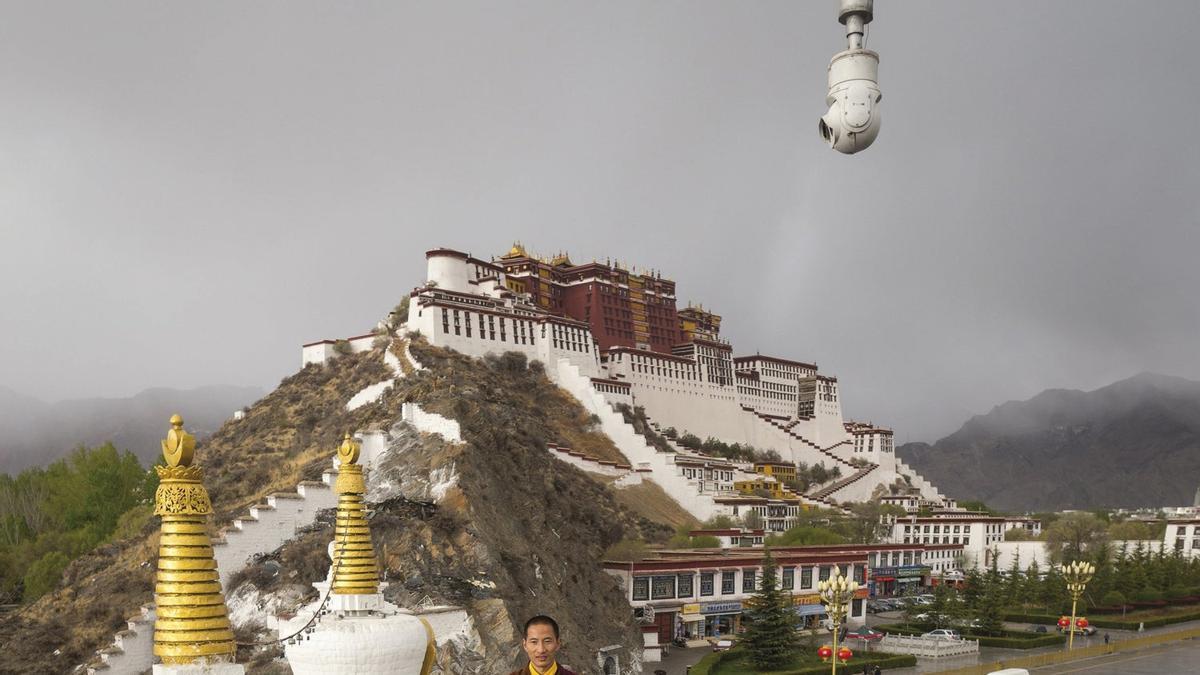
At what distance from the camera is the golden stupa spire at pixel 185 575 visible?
7668 millimetres

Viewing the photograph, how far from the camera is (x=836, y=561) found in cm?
4388

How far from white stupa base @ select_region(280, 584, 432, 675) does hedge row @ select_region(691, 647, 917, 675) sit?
21.6 metres

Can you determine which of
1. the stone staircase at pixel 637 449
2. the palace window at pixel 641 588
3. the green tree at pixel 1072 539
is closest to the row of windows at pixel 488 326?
the stone staircase at pixel 637 449

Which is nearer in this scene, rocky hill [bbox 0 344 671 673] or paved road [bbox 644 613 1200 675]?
rocky hill [bbox 0 344 671 673]

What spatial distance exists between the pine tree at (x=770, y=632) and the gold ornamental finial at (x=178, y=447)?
86.3 feet

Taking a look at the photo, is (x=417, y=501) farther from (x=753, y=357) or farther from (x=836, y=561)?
(x=753, y=357)

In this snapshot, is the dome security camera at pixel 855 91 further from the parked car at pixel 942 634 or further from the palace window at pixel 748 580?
the palace window at pixel 748 580

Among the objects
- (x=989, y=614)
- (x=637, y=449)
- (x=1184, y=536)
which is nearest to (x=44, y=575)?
(x=637, y=449)

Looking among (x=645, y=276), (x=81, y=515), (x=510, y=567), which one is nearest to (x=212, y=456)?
(x=81, y=515)

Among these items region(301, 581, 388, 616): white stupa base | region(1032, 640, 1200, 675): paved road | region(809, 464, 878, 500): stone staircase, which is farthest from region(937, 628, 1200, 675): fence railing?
region(809, 464, 878, 500): stone staircase

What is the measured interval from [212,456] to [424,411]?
49.8 ft

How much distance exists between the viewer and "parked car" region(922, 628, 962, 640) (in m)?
36.0

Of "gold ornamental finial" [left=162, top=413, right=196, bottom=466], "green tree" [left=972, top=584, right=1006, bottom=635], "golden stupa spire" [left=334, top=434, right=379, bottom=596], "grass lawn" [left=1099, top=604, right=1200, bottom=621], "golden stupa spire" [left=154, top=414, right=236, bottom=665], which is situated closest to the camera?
"golden stupa spire" [left=154, top=414, right=236, bottom=665]

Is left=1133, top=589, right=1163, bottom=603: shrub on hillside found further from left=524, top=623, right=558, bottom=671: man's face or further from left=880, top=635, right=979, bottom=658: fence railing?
left=524, top=623, right=558, bottom=671: man's face
